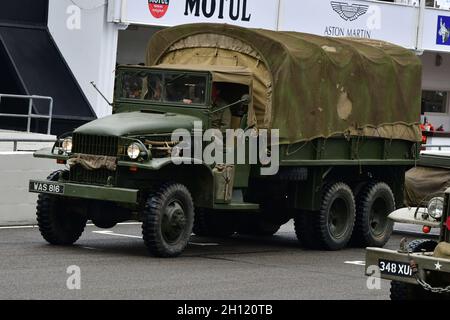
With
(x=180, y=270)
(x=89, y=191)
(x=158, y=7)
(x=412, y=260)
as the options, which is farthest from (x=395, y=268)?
(x=158, y=7)

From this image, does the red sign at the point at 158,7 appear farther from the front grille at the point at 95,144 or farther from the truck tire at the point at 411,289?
the truck tire at the point at 411,289

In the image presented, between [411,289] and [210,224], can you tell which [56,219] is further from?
[411,289]

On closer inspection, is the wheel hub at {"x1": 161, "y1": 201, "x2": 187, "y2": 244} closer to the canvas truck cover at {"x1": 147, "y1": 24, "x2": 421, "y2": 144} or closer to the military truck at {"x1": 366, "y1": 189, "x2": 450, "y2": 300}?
the canvas truck cover at {"x1": 147, "y1": 24, "x2": 421, "y2": 144}

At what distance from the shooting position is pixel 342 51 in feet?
60.6

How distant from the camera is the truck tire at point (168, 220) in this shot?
50.6 ft

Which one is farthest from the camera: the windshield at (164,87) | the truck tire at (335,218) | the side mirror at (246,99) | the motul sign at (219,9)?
the motul sign at (219,9)

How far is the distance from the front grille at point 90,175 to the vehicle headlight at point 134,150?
17.6 inches

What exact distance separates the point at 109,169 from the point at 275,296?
11.9 ft

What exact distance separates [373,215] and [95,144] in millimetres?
5041

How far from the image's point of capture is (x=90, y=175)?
52.7 ft

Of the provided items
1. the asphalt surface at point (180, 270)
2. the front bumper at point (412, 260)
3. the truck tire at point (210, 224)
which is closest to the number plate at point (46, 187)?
the asphalt surface at point (180, 270)

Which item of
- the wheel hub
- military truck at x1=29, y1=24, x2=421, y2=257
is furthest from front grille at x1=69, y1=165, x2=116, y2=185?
the wheel hub

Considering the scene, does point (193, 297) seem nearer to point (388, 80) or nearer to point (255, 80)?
point (255, 80)

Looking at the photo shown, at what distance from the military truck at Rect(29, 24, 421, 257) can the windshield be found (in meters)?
0.01
